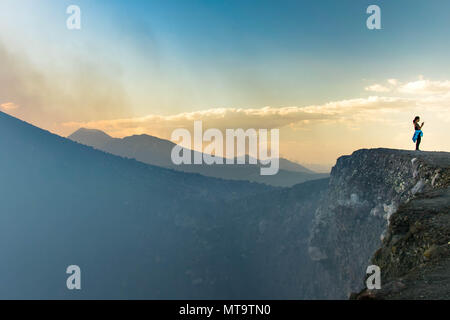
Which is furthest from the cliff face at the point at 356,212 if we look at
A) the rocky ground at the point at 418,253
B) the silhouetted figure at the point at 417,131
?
the rocky ground at the point at 418,253

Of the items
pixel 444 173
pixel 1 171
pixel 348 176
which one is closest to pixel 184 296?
pixel 348 176

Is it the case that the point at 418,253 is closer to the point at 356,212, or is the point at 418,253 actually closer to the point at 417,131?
the point at 417,131

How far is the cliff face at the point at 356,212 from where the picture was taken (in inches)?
1764

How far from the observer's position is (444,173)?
22.1m

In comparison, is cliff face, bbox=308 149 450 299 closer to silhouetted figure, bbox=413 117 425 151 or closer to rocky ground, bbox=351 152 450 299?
silhouetted figure, bbox=413 117 425 151

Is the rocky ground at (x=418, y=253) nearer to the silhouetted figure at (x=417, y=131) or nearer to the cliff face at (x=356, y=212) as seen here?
the silhouetted figure at (x=417, y=131)

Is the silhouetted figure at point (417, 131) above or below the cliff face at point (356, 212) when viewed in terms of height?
above

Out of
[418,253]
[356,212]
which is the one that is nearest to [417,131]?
[418,253]

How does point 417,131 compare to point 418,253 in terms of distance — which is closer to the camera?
point 418,253

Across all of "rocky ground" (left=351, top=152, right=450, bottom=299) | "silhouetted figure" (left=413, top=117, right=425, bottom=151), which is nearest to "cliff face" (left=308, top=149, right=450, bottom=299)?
"silhouetted figure" (left=413, top=117, right=425, bottom=151)

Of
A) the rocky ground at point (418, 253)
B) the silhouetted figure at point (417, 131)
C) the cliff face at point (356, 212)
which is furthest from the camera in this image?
the cliff face at point (356, 212)

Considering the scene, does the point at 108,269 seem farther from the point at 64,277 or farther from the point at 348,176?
the point at 348,176

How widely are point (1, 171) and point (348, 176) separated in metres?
126

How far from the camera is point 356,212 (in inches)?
2472
